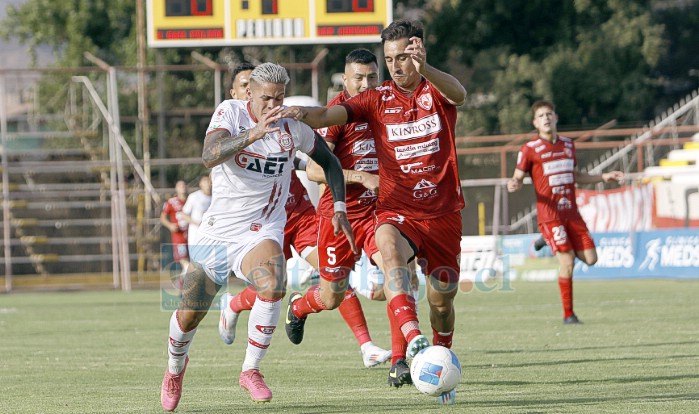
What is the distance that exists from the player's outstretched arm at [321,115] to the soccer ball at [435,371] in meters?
1.67

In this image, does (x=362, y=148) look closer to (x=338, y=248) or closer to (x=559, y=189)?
(x=338, y=248)

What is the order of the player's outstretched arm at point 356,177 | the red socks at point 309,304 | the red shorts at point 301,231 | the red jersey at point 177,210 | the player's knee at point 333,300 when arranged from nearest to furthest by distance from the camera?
the player's outstretched arm at point 356,177
the player's knee at point 333,300
the red socks at point 309,304
the red shorts at point 301,231
the red jersey at point 177,210

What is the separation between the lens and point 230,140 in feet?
22.8

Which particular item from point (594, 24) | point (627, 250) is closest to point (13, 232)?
point (627, 250)

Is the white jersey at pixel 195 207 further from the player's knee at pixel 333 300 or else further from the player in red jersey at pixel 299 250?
the player's knee at pixel 333 300

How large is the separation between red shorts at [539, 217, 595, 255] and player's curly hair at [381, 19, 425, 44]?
6225 mm

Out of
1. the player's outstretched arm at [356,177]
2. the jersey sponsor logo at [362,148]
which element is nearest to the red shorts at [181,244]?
the player's outstretched arm at [356,177]

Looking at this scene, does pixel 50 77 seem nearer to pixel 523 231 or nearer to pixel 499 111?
pixel 499 111

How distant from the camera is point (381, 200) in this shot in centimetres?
796

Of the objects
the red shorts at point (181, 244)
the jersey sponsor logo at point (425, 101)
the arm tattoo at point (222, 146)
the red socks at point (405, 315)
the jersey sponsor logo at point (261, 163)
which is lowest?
the red shorts at point (181, 244)

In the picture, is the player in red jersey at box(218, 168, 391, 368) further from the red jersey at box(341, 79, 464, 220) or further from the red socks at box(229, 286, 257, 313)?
the red jersey at box(341, 79, 464, 220)

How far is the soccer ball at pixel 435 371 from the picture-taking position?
6648 mm

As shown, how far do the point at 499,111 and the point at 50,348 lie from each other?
1224 inches

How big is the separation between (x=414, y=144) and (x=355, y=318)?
226 centimetres
